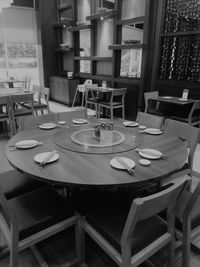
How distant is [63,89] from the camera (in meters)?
6.55

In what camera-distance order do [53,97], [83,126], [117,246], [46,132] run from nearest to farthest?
[117,246], [46,132], [83,126], [53,97]

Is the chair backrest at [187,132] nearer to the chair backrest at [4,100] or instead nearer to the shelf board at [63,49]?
the chair backrest at [4,100]

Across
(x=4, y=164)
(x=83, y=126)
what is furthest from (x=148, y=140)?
(x=4, y=164)

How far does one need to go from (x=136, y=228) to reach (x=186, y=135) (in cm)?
117

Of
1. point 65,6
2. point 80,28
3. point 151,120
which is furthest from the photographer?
point 65,6

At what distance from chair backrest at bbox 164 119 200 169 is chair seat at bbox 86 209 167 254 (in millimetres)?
876

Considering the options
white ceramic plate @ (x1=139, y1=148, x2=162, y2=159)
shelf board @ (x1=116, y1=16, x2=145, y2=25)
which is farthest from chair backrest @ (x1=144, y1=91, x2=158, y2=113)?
white ceramic plate @ (x1=139, y1=148, x2=162, y2=159)

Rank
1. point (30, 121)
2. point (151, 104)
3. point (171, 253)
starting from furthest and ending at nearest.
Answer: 1. point (151, 104)
2. point (30, 121)
3. point (171, 253)

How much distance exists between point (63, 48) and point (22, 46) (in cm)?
172

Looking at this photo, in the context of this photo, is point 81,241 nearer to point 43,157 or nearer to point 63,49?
point 43,157

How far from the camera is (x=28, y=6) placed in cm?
699

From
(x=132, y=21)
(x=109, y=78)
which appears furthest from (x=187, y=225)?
(x=109, y=78)

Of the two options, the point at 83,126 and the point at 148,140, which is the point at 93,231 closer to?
the point at 148,140

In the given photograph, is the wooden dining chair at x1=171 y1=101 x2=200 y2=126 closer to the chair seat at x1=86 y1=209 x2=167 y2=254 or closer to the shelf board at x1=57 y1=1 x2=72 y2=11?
the chair seat at x1=86 y1=209 x2=167 y2=254
